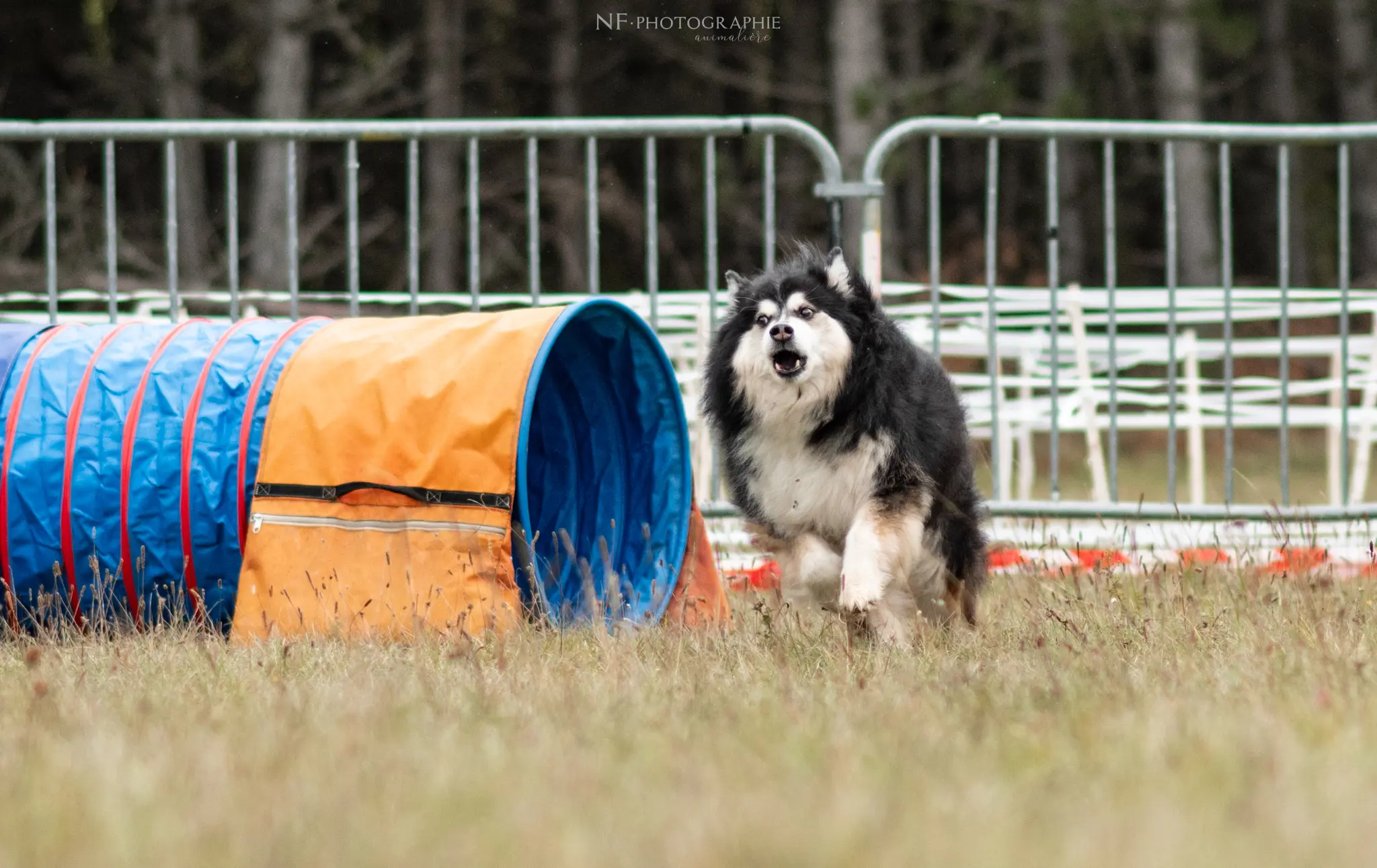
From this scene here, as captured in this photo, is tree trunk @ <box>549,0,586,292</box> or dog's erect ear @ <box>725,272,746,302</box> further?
tree trunk @ <box>549,0,586,292</box>

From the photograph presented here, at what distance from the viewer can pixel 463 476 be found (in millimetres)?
4535

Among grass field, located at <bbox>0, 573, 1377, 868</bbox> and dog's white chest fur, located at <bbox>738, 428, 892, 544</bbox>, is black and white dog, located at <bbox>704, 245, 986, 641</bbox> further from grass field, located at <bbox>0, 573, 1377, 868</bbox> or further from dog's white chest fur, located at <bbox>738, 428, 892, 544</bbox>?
grass field, located at <bbox>0, 573, 1377, 868</bbox>

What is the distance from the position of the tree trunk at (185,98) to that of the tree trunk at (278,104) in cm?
168

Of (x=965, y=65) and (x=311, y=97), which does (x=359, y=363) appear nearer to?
(x=965, y=65)

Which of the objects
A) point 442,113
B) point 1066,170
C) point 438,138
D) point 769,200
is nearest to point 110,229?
point 438,138

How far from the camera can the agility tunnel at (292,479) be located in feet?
14.9

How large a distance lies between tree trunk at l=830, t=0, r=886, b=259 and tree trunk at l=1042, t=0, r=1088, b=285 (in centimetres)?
294

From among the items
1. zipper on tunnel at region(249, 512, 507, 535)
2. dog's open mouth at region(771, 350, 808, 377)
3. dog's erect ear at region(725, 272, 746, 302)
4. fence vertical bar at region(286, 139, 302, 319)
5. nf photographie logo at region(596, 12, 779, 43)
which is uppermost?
nf photographie logo at region(596, 12, 779, 43)

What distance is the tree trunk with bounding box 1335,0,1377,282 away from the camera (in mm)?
17781

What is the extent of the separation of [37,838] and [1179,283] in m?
17.4

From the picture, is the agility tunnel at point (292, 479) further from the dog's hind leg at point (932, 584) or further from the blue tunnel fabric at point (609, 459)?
the dog's hind leg at point (932, 584)

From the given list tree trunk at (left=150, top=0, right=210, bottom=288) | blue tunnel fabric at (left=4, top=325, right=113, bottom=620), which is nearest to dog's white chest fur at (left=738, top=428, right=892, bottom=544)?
blue tunnel fabric at (left=4, top=325, right=113, bottom=620)

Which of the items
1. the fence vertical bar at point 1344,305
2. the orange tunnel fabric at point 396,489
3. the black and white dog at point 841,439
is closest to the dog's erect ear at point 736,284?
the black and white dog at point 841,439

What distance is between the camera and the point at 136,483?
476 cm
